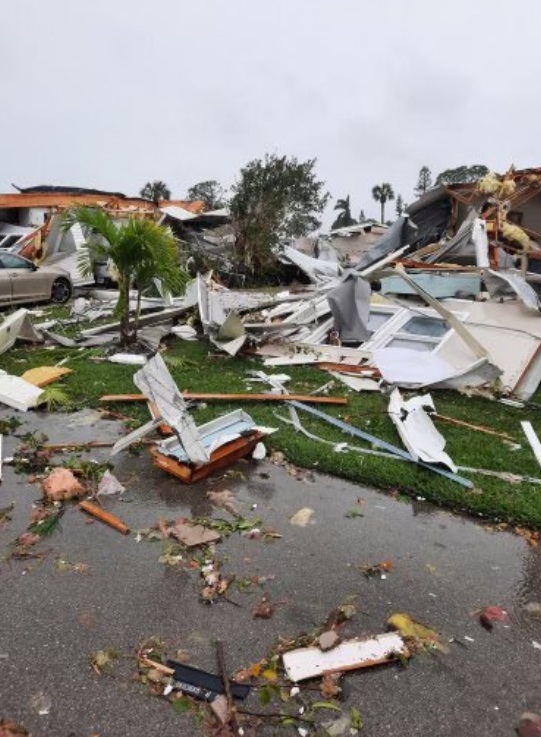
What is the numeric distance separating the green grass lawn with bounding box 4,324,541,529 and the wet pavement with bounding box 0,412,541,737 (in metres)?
0.25

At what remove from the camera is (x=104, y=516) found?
3.97 metres

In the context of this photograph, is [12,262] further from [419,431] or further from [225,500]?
[419,431]

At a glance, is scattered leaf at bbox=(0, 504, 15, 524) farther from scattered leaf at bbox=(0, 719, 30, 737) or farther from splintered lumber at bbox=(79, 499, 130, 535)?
scattered leaf at bbox=(0, 719, 30, 737)

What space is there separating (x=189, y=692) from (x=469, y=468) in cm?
315

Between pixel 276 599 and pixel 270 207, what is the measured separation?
698 inches

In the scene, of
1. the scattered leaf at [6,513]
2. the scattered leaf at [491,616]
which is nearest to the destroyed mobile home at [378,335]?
the scattered leaf at [6,513]

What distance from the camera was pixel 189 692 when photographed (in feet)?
8.12

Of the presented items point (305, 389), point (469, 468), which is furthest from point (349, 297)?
point (469, 468)

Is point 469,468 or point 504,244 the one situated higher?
point 504,244

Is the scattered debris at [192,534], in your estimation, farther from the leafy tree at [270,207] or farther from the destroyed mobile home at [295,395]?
the leafy tree at [270,207]

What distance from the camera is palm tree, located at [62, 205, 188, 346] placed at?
26.5ft

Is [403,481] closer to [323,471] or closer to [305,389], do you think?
[323,471]

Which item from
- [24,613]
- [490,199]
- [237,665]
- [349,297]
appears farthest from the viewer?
[490,199]

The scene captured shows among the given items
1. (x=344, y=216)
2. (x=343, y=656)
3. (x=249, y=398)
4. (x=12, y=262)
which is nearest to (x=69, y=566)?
(x=343, y=656)
